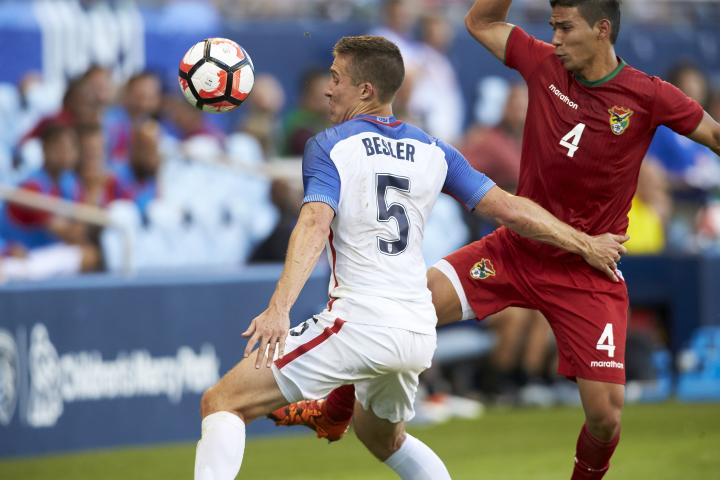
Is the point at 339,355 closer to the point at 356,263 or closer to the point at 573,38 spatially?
the point at 356,263

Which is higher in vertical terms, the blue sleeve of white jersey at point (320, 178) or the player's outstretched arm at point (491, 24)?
the player's outstretched arm at point (491, 24)

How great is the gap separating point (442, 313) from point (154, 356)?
399cm

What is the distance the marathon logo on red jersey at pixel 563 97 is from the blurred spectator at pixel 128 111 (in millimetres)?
6161

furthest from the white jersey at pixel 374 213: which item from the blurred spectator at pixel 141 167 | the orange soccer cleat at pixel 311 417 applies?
the blurred spectator at pixel 141 167

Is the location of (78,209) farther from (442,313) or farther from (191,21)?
(442,313)

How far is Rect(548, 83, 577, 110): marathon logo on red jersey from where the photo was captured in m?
7.25

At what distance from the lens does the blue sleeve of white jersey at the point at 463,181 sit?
20.6 feet

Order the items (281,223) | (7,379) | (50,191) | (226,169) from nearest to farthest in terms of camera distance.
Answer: (7,379) < (50,191) < (281,223) < (226,169)

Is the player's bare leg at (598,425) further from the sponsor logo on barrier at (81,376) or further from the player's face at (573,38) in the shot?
the sponsor logo on barrier at (81,376)

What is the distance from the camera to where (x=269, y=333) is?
5.65 meters

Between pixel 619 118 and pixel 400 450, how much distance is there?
7.11 ft

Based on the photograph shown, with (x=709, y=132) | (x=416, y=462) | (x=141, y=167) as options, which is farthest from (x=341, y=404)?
(x=141, y=167)

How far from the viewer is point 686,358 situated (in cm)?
1364

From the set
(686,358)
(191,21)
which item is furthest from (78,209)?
(686,358)
